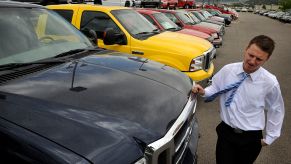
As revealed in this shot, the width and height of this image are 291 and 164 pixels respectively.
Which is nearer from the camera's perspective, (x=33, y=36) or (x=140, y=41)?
(x=33, y=36)

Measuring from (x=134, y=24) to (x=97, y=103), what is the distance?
447 centimetres

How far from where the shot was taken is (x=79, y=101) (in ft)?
6.98

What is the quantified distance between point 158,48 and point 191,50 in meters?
0.61

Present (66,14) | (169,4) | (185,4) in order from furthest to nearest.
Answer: (185,4), (169,4), (66,14)

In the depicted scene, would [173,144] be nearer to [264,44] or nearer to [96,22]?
[264,44]

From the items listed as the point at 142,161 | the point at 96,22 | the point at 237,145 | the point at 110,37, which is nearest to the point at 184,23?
the point at 96,22

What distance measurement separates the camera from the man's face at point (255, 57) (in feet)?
8.78

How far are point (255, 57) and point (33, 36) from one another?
6.87 ft

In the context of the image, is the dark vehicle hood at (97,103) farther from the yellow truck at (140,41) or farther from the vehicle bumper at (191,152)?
the yellow truck at (140,41)

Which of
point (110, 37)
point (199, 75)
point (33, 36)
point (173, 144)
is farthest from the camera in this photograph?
point (199, 75)

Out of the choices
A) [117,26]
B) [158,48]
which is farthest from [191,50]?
[117,26]

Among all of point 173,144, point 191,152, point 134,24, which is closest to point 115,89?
point 173,144

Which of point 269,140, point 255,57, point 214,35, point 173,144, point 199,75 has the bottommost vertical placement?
point 214,35

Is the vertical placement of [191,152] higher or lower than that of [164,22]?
lower
